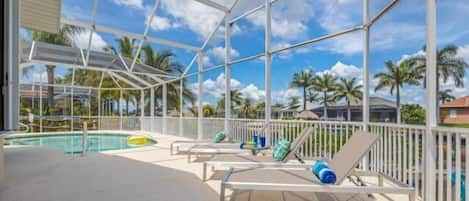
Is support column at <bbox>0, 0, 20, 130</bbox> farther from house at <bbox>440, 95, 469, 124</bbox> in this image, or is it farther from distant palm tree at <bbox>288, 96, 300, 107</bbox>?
distant palm tree at <bbox>288, 96, 300, 107</bbox>

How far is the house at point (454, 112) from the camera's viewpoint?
367 cm

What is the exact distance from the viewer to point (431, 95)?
2.92 metres

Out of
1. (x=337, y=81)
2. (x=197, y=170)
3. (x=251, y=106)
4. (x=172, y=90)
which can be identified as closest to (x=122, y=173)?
(x=197, y=170)

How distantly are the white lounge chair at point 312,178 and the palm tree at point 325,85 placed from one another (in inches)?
875

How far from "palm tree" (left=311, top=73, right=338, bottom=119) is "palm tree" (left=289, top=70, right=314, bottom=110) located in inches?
19.1

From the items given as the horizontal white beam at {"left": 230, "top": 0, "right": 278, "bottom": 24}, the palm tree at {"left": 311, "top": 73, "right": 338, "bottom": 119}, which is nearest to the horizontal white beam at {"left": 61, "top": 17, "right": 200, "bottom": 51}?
the horizontal white beam at {"left": 230, "top": 0, "right": 278, "bottom": 24}

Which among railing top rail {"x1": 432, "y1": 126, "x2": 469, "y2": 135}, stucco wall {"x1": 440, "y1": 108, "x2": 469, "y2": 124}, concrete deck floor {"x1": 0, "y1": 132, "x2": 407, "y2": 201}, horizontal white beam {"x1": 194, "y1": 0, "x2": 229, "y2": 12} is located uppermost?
horizontal white beam {"x1": 194, "y1": 0, "x2": 229, "y2": 12}

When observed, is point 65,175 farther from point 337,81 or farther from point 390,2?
point 337,81

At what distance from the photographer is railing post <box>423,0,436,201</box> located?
291cm

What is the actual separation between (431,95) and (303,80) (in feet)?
75.2

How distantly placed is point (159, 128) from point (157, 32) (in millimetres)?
5299

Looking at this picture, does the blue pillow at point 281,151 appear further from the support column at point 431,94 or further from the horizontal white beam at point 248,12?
the horizontal white beam at point 248,12

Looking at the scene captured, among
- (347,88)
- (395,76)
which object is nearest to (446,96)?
(395,76)

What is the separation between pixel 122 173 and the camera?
496 centimetres
